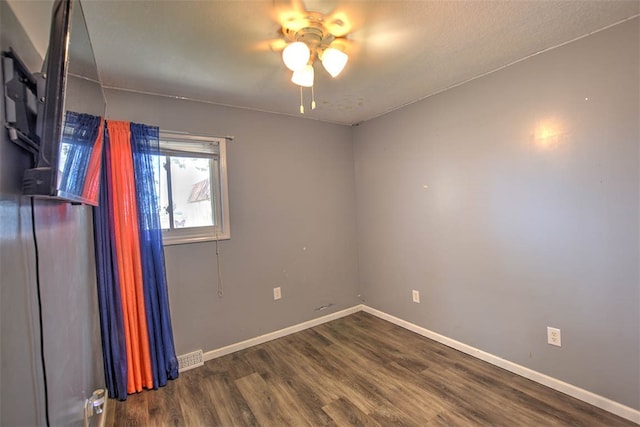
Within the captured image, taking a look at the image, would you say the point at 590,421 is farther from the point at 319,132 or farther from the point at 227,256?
the point at 319,132

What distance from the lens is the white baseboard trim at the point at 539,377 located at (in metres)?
1.69

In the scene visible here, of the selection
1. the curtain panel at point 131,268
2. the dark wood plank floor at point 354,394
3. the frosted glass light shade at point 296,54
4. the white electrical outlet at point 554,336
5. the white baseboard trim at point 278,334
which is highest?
the frosted glass light shade at point 296,54

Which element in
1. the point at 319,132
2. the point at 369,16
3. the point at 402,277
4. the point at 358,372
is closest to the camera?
the point at 369,16

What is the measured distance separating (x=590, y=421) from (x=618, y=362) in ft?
1.25

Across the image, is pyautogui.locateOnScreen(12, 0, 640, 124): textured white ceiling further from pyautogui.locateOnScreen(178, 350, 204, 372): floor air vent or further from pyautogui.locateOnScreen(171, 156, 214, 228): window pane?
pyautogui.locateOnScreen(178, 350, 204, 372): floor air vent

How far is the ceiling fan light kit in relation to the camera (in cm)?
147

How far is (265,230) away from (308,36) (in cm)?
177

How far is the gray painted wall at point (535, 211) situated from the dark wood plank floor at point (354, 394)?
25cm

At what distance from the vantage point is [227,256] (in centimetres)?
263

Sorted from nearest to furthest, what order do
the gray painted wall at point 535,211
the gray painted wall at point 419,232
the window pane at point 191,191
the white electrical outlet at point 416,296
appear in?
the gray painted wall at point 419,232 → the gray painted wall at point 535,211 → the window pane at point 191,191 → the white electrical outlet at point 416,296

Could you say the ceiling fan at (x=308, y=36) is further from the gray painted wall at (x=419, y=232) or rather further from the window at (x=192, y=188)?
the window at (x=192, y=188)

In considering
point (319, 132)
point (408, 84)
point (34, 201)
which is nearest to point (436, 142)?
point (408, 84)

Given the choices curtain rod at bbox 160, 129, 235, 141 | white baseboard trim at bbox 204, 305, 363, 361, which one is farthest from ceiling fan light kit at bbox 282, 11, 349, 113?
white baseboard trim at bbox 204, 305, 363, 361

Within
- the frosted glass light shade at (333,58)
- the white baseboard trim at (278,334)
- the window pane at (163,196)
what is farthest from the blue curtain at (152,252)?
the frosted glass light shade at (333,58)
